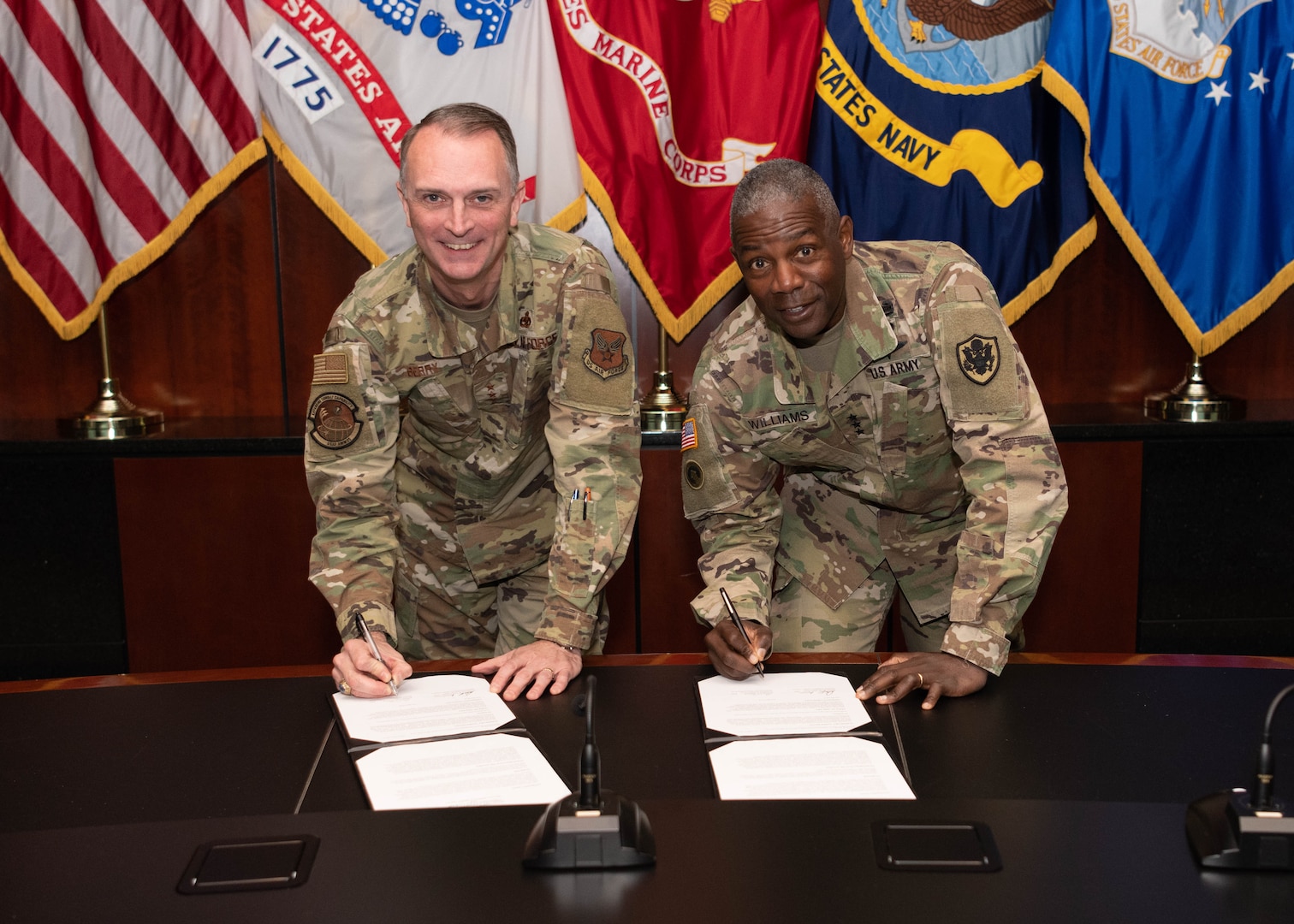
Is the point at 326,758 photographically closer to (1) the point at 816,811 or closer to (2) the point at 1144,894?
(1) the point at 816,811

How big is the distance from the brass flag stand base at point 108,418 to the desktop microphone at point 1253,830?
2.83m

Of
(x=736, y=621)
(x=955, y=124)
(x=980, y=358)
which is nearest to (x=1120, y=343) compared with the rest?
(x=955, y=124)

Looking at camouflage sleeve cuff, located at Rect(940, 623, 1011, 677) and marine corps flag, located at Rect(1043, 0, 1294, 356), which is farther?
marine corps flag, located at Rect(1043, 0, 1294, 356)

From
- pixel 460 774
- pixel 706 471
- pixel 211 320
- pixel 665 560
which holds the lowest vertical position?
pixel 665 560

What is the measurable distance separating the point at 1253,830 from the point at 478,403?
1.41 metres

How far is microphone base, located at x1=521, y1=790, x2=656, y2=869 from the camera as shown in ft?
3.48

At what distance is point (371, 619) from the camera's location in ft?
5.76

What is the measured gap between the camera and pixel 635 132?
3.08 meters

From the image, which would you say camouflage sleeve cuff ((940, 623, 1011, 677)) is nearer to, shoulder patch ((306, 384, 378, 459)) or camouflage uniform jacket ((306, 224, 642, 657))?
camouflage uniform jacket ((306, 224, 642, 657))

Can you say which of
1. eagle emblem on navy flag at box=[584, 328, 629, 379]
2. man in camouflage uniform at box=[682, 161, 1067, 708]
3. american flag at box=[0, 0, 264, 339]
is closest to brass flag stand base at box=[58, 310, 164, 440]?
american flag at box=[0, 0, 264, 339]

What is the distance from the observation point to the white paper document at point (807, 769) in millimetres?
1241

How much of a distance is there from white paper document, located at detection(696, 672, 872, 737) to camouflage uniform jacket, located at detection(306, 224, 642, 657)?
28 centimetres

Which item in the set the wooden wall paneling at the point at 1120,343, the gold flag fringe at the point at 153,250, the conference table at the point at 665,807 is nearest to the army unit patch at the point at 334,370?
the conference table at the point at 665,807

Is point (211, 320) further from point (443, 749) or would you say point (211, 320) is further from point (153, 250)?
point (443, 749)
